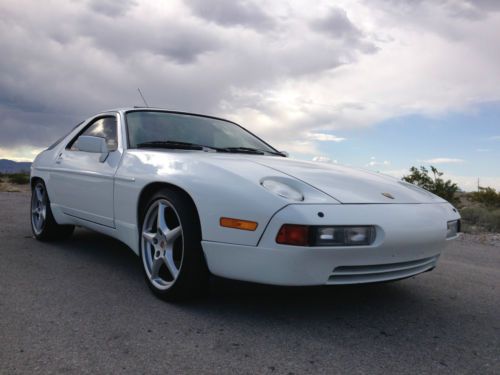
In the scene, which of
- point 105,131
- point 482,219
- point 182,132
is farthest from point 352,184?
point 482,219

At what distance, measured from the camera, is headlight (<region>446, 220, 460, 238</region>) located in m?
2.98

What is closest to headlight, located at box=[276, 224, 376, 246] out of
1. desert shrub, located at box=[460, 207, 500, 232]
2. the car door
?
the car door

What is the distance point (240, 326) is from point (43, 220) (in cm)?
313

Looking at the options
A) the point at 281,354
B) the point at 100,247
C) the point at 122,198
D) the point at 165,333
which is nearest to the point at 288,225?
the point at 281,354

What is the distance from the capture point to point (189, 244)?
2.66m

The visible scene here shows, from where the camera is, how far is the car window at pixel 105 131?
12.6ft

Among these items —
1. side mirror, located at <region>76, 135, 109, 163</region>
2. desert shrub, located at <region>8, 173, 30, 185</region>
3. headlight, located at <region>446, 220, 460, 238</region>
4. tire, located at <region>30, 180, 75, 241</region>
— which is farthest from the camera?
desert shrub, located at <region>8, 173, 30, 185</region>

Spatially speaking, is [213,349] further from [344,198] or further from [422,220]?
[422,220]

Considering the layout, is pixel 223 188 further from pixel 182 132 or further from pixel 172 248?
pixel 182 132

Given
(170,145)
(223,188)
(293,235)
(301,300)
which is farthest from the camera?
(170,145)

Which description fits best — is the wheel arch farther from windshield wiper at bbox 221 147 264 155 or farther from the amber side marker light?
windshield wiper at bbox 221 147 264 155

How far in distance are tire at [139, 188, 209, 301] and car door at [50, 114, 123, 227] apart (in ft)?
1.87

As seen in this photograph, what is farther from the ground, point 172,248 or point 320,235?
point 320,235

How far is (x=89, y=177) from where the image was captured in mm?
3850
